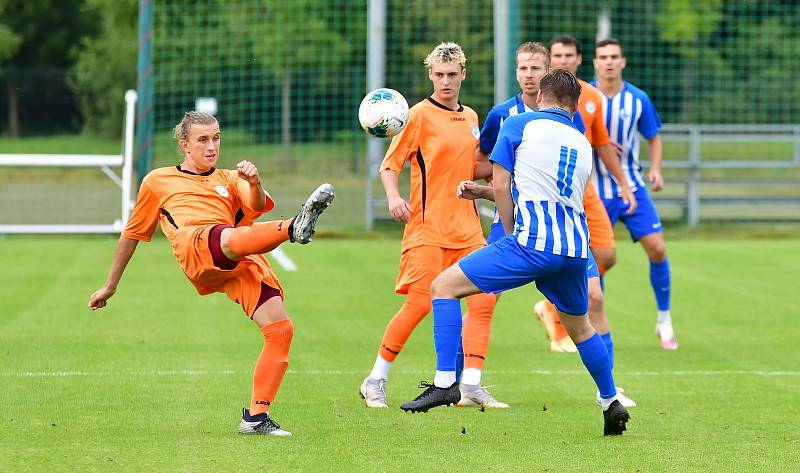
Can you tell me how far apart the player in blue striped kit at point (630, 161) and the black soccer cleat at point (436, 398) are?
2.99m

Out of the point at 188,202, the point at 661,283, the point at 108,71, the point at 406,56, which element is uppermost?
the point at 406,56

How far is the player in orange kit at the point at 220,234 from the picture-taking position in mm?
6250

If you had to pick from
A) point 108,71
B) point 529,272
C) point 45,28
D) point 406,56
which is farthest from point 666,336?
point 45,28

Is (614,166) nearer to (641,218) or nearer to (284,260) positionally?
(641,218)

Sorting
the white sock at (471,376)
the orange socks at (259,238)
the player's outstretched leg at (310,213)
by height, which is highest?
the player's outstretched leg at (310,213)

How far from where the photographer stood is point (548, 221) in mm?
6211

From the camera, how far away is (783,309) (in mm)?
11648

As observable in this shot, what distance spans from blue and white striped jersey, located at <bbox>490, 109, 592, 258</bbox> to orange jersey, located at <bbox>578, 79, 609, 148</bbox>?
174 centimetres

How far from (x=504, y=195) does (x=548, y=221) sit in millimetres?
264

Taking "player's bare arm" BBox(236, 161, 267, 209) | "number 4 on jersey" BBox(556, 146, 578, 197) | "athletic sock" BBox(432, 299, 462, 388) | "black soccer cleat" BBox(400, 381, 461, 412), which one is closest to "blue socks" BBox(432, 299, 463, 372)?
"athletic sock" BBox(432, 299, 462, 388)

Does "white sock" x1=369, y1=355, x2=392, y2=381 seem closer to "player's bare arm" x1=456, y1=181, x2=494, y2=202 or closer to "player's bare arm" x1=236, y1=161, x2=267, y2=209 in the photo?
"player's bare arm" x1=456, y1=181, x2=494, y2=202

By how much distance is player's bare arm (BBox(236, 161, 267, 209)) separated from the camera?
609 cm

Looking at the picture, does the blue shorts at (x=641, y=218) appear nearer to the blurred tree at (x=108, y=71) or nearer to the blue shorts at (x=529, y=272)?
the blue shorts at (x=529, y=272)

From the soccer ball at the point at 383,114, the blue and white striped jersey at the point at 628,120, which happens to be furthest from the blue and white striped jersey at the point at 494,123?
the blue and white striped jersey at the point at 628,120
